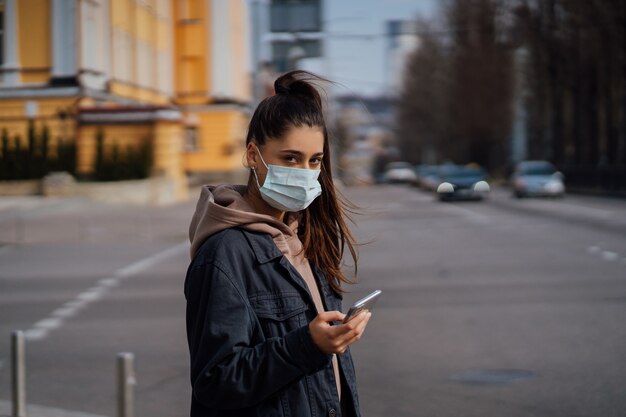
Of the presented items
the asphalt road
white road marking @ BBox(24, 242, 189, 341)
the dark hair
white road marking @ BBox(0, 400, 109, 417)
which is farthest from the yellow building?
the dark hair

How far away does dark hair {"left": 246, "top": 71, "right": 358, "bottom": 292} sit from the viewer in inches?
108

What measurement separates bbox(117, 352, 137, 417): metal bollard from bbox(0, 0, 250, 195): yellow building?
27.6 m

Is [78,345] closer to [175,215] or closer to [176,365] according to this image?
[176,365]

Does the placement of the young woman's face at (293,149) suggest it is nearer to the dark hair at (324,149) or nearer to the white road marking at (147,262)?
the dark hair at (324,149)

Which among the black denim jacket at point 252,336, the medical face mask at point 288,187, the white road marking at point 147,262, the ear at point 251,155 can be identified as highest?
the ear at point 251,155

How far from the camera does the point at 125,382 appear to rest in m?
4.70

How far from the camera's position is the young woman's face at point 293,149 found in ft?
8.96

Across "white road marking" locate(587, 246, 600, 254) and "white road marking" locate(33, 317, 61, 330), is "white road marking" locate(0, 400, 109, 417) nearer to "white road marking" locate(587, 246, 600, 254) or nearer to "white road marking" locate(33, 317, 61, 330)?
"white road marking" locate(33, 317, 61, 330)

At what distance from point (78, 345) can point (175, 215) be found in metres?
22.9

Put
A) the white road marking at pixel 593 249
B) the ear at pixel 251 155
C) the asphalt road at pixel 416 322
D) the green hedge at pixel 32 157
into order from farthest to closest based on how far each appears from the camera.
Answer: the green hedge at pixel 32 157 < the white road marking at pixel 593 249 < the asphalt road at pixel 416 322 < the ear at pixel 251 155

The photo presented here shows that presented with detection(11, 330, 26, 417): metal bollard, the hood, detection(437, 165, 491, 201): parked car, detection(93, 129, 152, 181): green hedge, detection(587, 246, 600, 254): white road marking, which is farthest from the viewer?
detection(437, 165, 491, 201): parked car

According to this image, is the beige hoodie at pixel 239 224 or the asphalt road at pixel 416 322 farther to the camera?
the asphalt road at pixel 416 322

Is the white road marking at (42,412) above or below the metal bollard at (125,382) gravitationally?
below

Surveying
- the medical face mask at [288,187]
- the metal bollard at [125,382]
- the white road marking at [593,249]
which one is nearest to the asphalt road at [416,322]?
the white road marking at [593,249]
